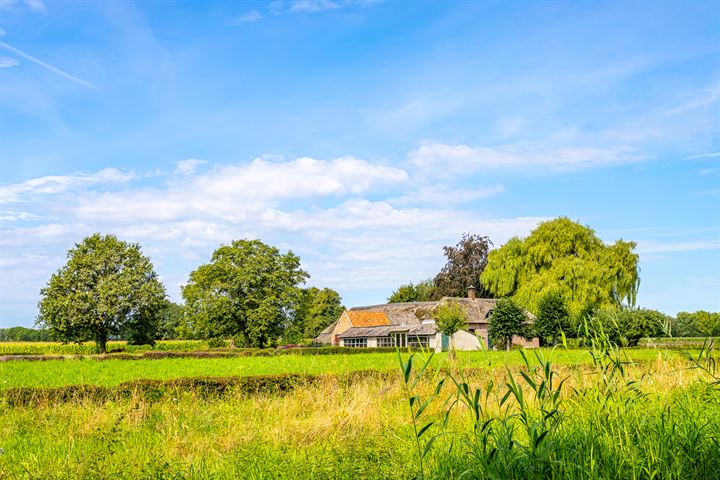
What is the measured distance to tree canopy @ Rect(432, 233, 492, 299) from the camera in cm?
6612

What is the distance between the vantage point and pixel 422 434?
5848mm

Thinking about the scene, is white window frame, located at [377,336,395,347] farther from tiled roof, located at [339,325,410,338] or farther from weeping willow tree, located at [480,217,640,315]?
weeping willow tree, located at [480,217,640,315]

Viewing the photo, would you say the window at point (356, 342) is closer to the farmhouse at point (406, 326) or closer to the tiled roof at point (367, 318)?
the farmhouse at point (406, 326)

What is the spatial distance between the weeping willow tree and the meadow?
35.5 m

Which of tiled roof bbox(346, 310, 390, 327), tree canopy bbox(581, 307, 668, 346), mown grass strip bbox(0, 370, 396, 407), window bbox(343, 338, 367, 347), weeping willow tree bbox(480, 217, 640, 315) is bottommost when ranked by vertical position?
window bbox(343, 338, 367, 347)

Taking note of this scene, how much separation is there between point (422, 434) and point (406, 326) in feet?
163

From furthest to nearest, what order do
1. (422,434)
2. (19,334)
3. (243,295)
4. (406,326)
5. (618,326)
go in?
(19,334) → (406,326) → (243,295) → (422,434) → (618,326)

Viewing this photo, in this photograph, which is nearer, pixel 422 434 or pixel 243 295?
pixel 422 434

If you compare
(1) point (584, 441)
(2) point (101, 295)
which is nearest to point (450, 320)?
(2) point (101, 295)

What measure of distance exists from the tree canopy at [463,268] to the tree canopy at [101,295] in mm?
31140

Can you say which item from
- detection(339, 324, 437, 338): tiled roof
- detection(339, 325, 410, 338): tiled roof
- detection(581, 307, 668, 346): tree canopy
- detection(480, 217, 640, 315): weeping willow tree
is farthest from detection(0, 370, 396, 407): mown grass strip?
detection(339, 325, 410, 338): tiled roof

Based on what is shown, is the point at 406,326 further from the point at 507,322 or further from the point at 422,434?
the point at 422,434

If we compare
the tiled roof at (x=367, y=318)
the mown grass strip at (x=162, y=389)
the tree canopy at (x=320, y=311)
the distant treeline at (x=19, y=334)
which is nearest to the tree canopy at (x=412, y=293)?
the tree canopy at (x=320, y=311)

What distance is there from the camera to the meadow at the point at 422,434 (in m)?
4.10
